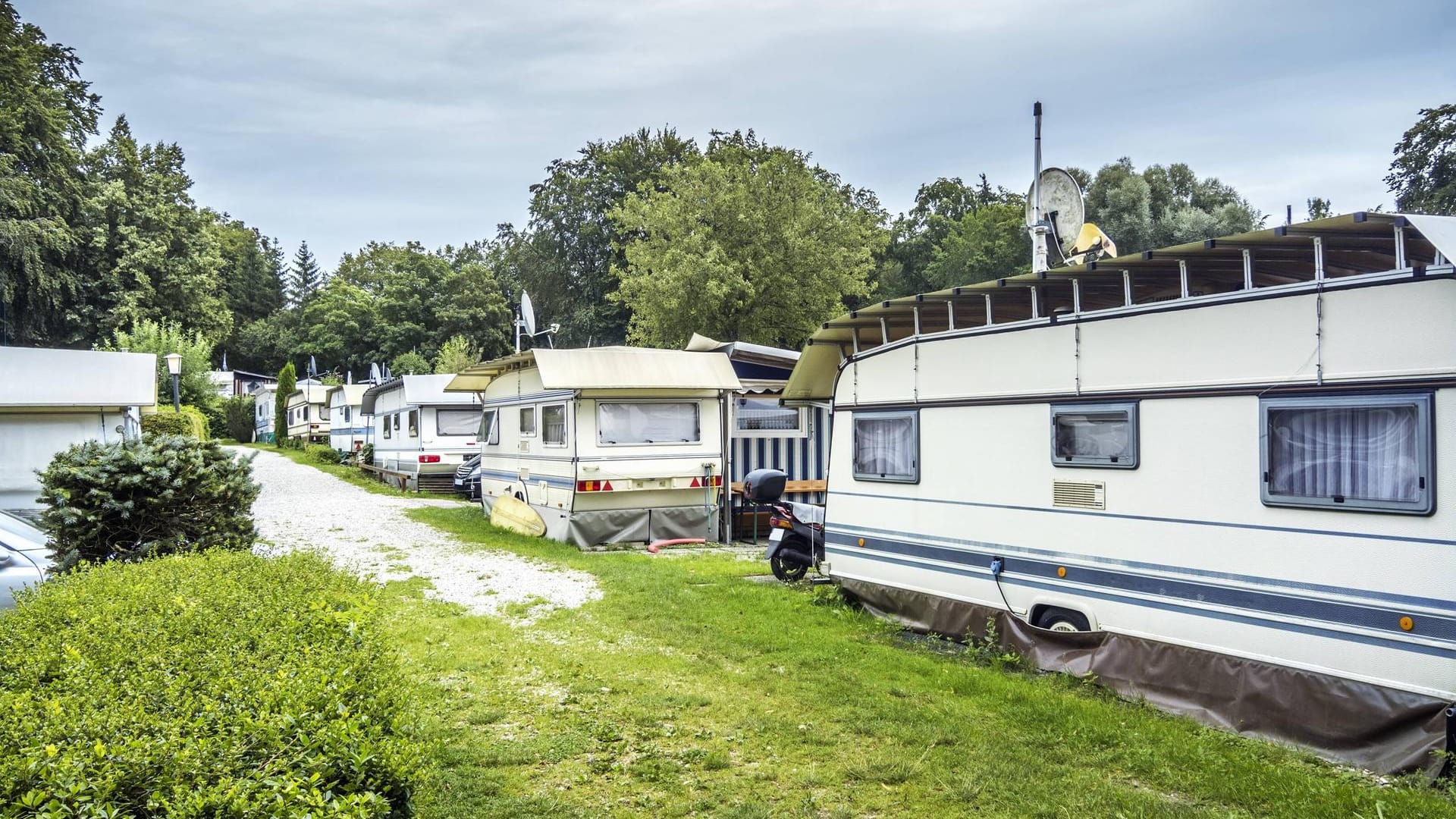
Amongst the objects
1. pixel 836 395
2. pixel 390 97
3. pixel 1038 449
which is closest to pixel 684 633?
pixel 836 395

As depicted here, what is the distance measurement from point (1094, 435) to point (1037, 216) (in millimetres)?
2784

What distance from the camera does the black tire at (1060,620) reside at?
6.39 metres

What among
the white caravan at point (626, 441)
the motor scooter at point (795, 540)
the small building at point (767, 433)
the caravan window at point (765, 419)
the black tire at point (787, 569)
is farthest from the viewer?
the caravan window at point (765, 419)

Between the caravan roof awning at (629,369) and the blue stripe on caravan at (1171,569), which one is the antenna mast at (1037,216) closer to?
the blue stripe on caravan at (1171,569)

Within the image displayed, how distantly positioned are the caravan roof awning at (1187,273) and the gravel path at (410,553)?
418cm

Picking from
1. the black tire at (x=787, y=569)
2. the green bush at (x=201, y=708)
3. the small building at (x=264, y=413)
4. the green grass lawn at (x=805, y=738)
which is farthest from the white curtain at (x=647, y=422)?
the small building at (x=264, y=413)

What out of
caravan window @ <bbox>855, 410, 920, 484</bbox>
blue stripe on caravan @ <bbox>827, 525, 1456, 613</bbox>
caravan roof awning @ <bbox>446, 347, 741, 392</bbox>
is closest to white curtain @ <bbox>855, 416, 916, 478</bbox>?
caravan window @ <bbox>855, 410, 920, 484</bbox>

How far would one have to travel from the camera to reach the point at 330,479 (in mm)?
25672

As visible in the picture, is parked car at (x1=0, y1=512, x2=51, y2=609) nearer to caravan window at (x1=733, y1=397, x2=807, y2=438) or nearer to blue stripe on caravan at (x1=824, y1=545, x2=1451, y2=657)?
blue stripe on caravan at (x1=824, y1=545, x2=1451, y2=657)

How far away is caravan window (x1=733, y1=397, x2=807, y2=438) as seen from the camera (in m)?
14.6

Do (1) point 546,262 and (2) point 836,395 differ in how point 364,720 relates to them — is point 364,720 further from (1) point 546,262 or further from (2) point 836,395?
(1) point 546,262

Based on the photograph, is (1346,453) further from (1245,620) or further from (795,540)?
(795,540)

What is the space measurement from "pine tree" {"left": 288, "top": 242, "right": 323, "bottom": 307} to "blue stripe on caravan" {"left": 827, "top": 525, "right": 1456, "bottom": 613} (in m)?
85.3

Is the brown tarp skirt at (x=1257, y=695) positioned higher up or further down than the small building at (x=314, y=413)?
further down
